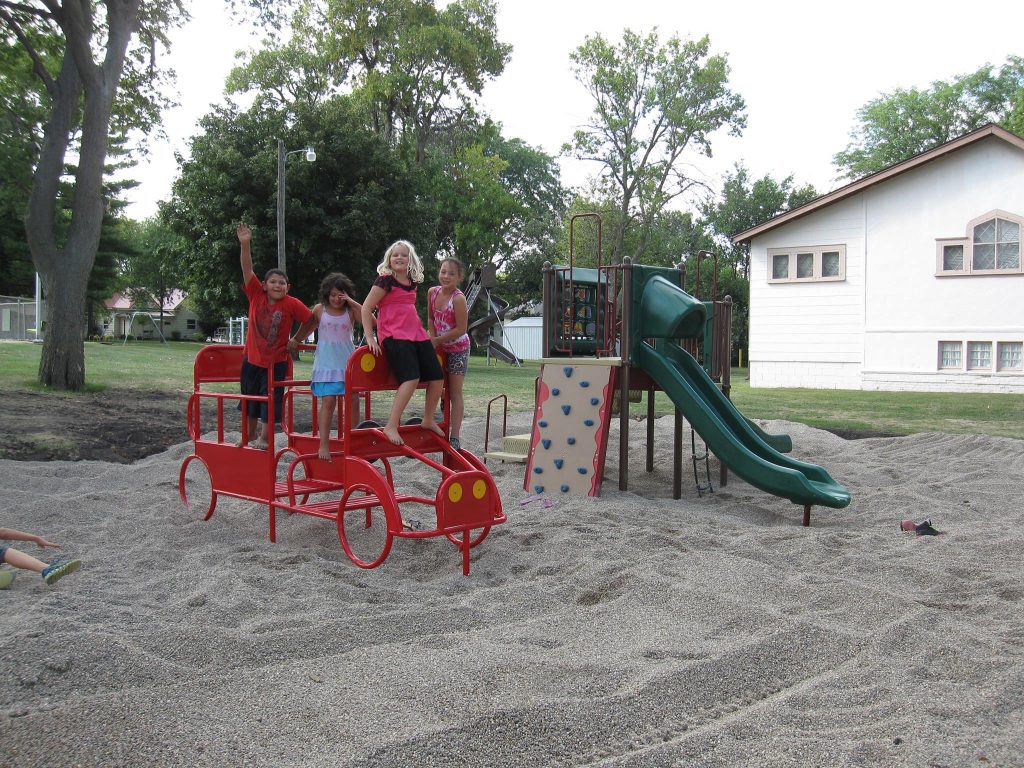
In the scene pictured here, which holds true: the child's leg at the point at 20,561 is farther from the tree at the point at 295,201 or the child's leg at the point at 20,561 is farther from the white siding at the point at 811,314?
the tree at the point at 295,201

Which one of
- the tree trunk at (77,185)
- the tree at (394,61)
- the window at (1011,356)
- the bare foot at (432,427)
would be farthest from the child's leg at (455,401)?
the tree at (394,61)

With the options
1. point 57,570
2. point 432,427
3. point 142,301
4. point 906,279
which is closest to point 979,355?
point 906,279

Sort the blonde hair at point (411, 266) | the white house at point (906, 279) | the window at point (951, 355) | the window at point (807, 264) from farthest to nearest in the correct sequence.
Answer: the window at point (807, 264) < the window at point (951, 355) < the white house at point (906, 279) < the blonde hair at point (411, 266)

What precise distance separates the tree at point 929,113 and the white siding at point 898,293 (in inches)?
1049

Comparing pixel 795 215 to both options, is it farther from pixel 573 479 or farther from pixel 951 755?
pixel 951 755

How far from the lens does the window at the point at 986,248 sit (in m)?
20.7

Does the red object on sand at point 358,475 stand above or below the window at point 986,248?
below

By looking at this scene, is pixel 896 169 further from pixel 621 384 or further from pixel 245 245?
pixel 245 245

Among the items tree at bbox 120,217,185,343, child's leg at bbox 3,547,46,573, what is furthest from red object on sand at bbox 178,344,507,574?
tree at bbox 120,217,185,343

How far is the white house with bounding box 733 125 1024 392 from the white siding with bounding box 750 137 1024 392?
3cm

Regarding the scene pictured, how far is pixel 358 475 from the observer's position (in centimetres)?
515

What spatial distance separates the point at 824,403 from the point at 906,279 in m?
6.36

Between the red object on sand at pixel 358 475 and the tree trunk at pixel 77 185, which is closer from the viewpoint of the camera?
the red object on sand at pixel 358 475

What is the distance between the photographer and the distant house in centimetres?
6919
